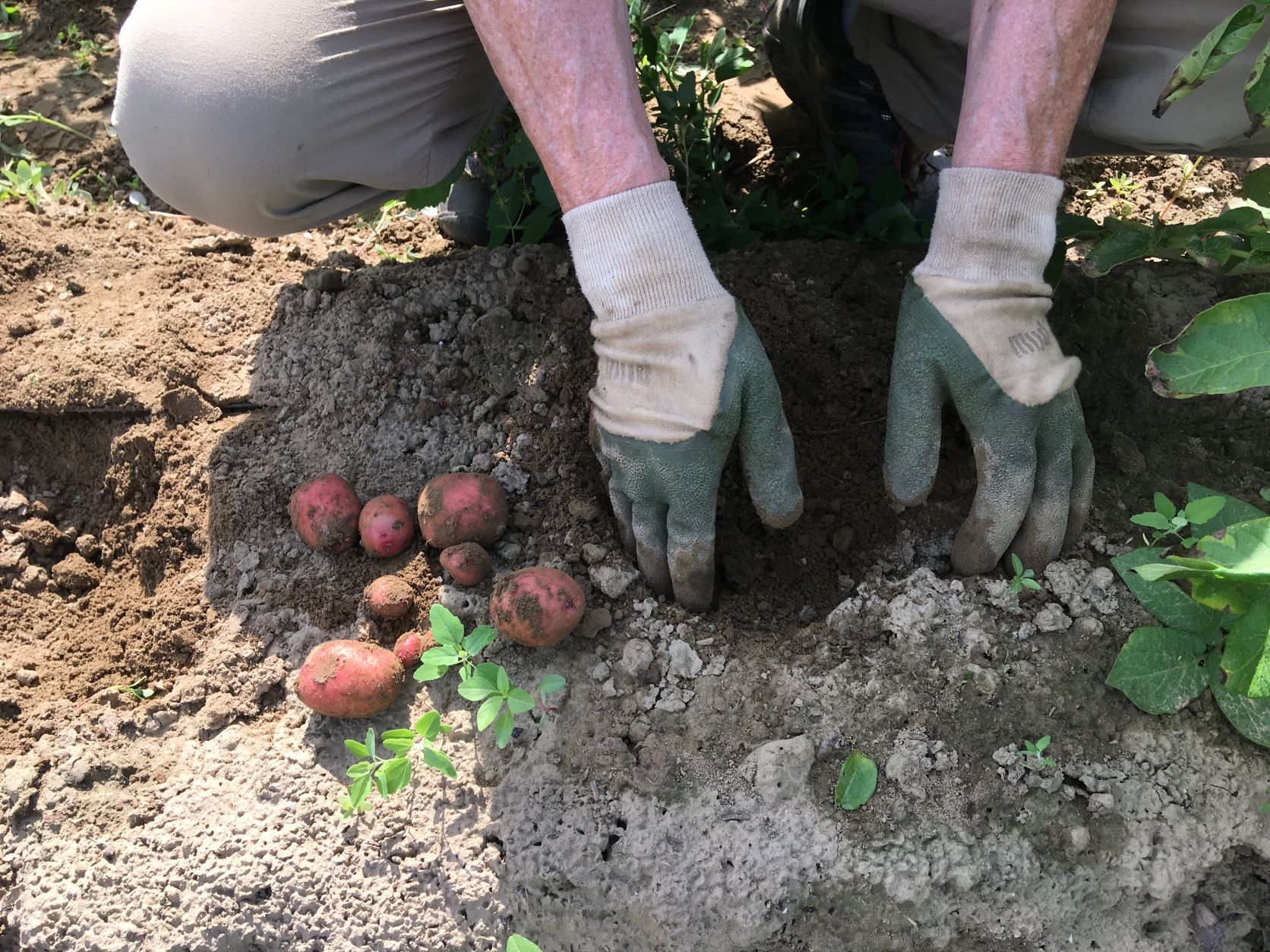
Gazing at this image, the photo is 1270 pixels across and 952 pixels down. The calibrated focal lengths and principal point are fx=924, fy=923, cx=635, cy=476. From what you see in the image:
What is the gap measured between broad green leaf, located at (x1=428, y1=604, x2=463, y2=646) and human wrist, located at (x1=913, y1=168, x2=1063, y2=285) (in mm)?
1113

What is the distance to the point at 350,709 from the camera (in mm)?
1750

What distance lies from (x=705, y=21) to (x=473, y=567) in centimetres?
265

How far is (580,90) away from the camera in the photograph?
172cm

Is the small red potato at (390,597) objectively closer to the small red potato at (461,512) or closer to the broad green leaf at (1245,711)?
the small red potato at (461,512)

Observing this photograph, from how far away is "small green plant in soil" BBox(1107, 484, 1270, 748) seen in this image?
1.41 metres

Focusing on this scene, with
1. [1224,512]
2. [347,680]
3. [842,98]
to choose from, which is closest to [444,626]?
[347,680]

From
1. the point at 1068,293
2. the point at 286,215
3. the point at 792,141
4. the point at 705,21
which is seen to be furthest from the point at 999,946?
the point at 705,21

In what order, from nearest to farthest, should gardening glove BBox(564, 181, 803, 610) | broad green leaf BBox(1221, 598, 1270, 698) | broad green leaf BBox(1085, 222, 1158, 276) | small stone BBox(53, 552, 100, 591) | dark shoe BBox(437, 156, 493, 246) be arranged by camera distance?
broad green leaf BBox(1221, 598, 1270, 698), gardening glove BBox(564, 181, 803, 610), broad green leaf BBox(1085, 222, 1158, 276), small stone BBox(53, 552, 100, 591), dark shoe BBox(437, 156, 493, 246)

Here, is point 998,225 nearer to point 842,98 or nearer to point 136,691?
point 842,98

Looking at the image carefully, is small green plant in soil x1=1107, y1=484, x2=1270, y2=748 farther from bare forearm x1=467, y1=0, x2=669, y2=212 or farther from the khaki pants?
bare forearm x1=467, y1=0, x2=669, y2=212

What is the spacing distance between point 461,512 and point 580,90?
0.86 meters

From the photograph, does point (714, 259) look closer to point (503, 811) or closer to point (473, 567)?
point (473, 567)

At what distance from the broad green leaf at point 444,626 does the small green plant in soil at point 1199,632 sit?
1.11 meters

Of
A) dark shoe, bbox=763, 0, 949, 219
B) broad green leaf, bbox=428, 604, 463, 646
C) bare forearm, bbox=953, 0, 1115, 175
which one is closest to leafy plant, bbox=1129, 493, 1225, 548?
bare forearm, bbox=953, 0, 1115, 175
